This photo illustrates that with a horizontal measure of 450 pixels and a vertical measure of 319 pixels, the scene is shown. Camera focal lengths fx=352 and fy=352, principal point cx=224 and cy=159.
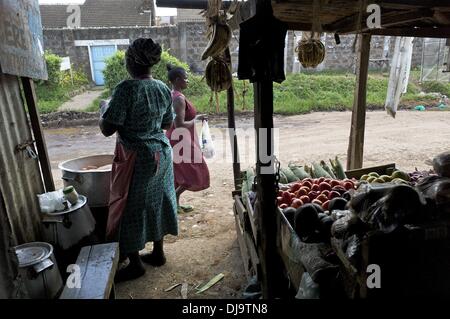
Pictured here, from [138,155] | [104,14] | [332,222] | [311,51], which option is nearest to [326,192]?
[332,222]

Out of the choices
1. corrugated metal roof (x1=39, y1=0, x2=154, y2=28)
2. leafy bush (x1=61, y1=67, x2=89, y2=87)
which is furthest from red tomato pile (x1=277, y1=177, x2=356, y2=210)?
corrugated metal roof (x1=39, y1=0, x2=154, y2=28)

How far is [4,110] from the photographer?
8.44ft

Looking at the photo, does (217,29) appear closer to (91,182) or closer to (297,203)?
(297,203)

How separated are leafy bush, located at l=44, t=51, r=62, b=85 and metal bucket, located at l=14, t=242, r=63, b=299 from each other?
11.1 metres

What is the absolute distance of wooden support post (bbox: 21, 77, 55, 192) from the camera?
2922mm

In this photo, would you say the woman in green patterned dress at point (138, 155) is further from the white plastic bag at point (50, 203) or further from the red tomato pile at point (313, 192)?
the red tomato pile at point (313, 192)

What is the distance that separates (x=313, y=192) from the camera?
2.85 meters

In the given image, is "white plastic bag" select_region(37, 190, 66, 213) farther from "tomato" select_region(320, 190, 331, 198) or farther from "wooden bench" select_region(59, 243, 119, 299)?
"tomato" select_region(320, 190, 331, 198)

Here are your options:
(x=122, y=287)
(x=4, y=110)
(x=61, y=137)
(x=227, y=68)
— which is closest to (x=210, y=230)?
(x=122, y=287)

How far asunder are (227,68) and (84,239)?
1822mm

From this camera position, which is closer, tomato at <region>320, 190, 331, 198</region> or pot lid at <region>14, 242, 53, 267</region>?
pot lid at <region>14, 242, 53, 267</region>

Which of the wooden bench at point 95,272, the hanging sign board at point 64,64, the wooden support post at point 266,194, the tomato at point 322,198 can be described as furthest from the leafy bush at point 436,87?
the wooden bench at point 95,272
